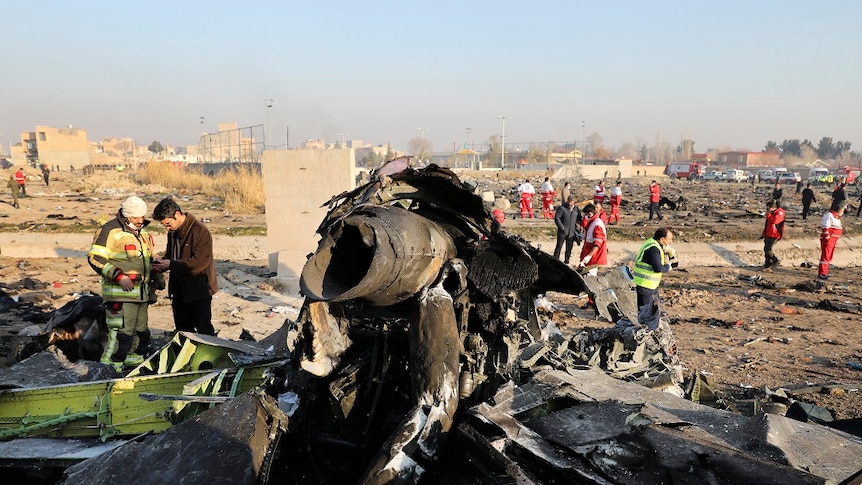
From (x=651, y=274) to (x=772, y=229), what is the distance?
7.25 m

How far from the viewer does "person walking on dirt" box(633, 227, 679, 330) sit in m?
6.76

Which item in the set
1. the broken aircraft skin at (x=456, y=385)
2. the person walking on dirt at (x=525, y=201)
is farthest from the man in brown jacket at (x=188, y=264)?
the person walking on dirt at (x=525, y=201)

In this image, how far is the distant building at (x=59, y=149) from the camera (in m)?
54.8

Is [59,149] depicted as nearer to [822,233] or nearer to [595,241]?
[595,241]

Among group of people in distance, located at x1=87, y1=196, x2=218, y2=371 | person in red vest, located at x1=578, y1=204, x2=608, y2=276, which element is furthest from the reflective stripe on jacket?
person in red vest, located at x1=578, y1=204, x2=608, y2=276

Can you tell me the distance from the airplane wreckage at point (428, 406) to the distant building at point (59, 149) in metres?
57.4

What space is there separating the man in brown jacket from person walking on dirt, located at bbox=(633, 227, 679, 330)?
4809mm

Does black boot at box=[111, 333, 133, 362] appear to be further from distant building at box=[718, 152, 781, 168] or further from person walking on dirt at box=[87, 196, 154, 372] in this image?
distant building at box=[718, 152, 781, 168]

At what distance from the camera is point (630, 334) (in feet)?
17.5

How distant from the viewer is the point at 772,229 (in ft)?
40.4

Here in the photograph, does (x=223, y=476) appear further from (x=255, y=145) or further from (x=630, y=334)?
(x=255, y=145)

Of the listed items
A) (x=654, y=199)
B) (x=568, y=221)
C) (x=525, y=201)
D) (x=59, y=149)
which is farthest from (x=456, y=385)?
(x=59, y=149)

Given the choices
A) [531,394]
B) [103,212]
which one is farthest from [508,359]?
[103,212]

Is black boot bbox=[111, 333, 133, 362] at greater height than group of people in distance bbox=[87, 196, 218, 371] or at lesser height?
lesser
